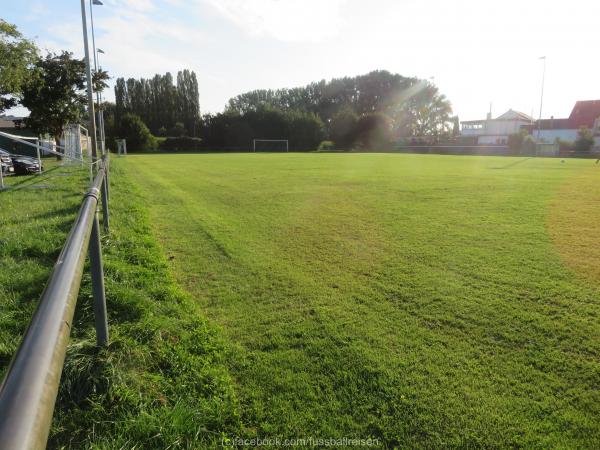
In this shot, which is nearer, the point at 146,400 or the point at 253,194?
the point at 146,400

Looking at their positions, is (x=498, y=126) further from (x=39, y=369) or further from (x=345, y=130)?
(x=39, y=369)

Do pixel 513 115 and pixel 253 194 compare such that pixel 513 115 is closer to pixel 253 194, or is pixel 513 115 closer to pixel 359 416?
pixel 253 194

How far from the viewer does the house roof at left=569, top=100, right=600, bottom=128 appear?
69562mm

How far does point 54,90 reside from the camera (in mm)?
29422

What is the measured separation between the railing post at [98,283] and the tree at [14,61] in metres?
28.7

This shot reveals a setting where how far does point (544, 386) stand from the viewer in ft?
9.21

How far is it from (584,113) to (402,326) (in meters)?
85.3

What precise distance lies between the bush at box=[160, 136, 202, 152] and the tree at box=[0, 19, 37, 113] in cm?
3760

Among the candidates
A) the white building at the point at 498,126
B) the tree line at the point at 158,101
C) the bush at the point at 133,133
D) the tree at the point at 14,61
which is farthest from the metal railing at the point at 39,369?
the white building at the point at 498,126

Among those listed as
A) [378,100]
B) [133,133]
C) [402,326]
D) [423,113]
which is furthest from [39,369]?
[378,100]

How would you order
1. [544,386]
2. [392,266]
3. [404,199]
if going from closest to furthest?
[544,386] → [392,266] → [404,199]

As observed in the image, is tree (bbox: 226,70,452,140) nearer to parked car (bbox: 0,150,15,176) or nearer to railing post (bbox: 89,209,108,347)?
parked car (bbox: 0,150,15,176)

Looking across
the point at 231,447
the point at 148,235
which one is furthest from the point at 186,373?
the point at 148,235

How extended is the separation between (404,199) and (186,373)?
9175mm
